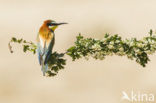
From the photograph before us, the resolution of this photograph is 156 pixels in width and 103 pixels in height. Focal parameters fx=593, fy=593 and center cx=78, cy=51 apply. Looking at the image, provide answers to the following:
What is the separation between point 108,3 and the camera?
1442 cm

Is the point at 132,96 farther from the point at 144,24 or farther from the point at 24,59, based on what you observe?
the point at 144,24

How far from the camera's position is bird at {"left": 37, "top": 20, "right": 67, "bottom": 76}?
3.33 meters

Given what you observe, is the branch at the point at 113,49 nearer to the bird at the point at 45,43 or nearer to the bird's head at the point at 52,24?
the bird at the point at 45,43

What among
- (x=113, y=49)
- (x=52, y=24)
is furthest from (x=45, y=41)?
(x=113, y=49)

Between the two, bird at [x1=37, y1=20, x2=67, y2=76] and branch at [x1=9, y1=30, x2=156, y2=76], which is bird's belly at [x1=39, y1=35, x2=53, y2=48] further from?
branch at [x1=9, y1=30, x2=156, y2=76]

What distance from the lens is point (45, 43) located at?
11.5ft

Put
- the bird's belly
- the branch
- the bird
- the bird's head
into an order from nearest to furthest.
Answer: the branch < the bird < the bird's belly < the bird's head

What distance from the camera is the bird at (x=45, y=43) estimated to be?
10.9ft

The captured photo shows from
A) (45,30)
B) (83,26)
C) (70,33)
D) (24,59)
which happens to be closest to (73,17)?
(83,26)

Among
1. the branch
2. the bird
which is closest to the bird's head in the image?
the bird

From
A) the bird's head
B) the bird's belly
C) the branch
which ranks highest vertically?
the bird's head

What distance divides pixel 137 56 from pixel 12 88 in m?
7.35

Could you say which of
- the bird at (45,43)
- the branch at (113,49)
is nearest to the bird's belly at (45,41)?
the bird at (45,43)

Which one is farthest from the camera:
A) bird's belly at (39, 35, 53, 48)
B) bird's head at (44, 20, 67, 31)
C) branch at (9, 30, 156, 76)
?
bird's head at (44, 20, 67, 31)
